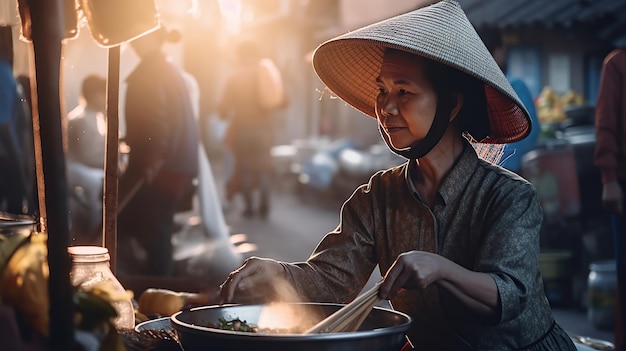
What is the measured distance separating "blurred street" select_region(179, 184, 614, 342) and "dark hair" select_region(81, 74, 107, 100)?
165cm

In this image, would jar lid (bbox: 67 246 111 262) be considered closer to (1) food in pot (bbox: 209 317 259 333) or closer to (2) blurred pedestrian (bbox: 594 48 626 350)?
(1) food in pot (bbox: 209 317 259 333)

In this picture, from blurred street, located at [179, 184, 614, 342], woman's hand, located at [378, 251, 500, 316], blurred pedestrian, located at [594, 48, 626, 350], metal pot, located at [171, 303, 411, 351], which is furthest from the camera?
blurred street, located at [179, 184, 614, 342]

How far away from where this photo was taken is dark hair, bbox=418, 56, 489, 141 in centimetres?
269

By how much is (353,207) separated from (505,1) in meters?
11.5

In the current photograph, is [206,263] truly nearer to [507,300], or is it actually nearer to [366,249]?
[366,249]

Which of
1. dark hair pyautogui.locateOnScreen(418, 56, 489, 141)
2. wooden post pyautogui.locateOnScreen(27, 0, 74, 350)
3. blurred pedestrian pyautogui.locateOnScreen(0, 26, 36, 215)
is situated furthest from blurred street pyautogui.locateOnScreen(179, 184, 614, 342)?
wooden post pyautogui.locateOnScreen(27, 0, 74, 350)

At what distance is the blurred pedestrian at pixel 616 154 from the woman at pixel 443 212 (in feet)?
9.33

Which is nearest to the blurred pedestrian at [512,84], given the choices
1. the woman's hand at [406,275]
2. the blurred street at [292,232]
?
the blurred street at [292,232]

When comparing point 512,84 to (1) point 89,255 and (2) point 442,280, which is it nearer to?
(2) point 442,280

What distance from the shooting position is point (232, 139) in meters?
11.9

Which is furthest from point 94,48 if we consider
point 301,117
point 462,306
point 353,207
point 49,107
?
point 301,117

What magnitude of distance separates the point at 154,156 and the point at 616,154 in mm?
3007

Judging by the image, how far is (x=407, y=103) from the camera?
8.70ft

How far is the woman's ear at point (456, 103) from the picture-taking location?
108 inches
